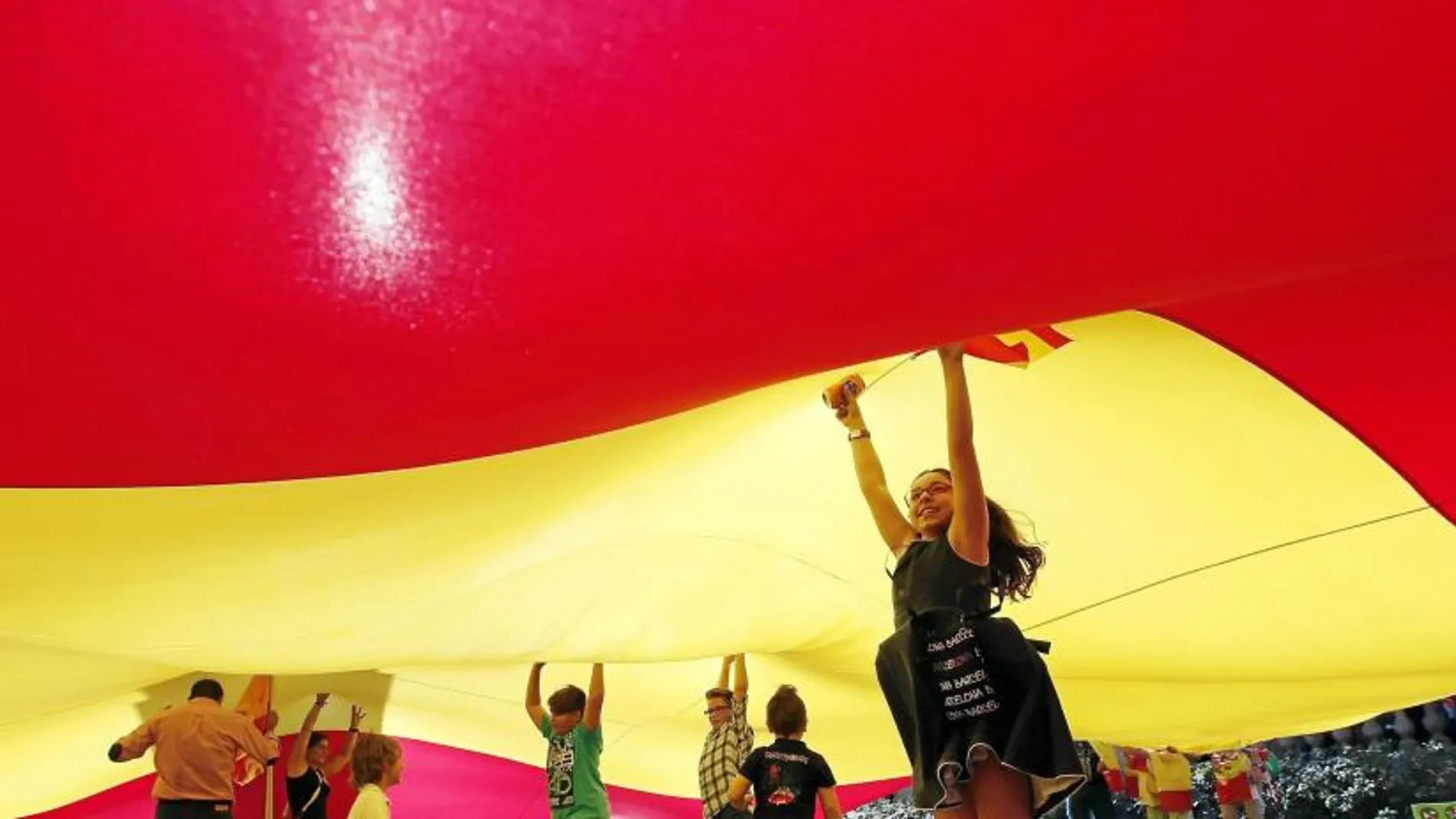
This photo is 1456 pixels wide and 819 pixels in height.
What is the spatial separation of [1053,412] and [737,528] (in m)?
0.79

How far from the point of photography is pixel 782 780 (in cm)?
339

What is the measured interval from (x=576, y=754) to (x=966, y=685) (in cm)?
218

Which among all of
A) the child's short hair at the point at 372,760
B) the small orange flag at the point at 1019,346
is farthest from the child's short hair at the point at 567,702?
the small orange flag at the point at 1019,346

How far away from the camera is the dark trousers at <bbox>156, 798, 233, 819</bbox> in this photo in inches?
131

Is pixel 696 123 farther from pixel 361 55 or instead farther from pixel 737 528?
pixel 737 528

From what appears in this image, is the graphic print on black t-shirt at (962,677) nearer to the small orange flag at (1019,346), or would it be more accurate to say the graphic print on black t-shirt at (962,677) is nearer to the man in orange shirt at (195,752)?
the small orange flag at (1019,346)

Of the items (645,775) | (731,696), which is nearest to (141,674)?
(731,696)

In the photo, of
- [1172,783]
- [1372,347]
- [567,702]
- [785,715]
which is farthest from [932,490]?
[1172,783]

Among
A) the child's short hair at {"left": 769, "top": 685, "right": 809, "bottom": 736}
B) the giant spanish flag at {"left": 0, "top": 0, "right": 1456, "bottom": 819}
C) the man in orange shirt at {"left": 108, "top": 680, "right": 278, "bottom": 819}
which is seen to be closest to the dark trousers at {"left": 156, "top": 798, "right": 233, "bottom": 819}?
the man in orange shirt at {"left": 108, "top": 680, "right": 278, "bottom": 819}

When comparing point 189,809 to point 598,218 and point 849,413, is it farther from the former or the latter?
point 598,218

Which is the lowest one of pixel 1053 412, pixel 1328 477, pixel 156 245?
pixel 156 245

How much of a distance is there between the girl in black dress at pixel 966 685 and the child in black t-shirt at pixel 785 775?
5.15 feet

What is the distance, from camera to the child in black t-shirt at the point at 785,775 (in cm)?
338

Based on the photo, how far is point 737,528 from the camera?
3.01 metres
